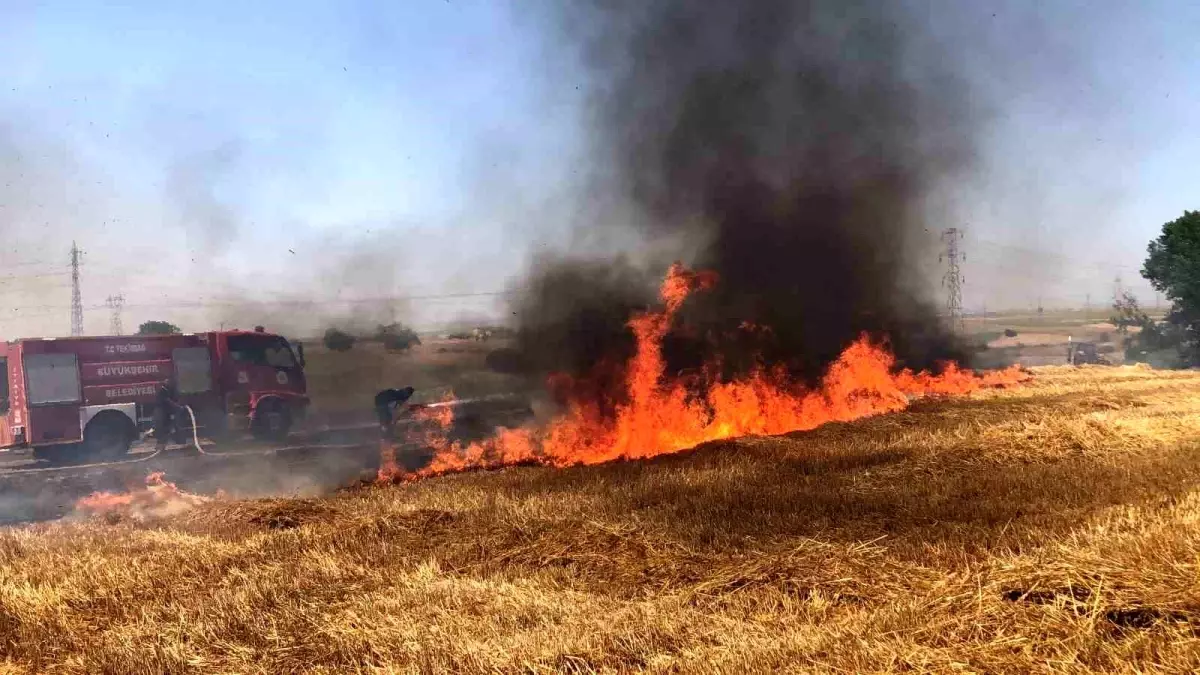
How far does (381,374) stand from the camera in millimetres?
27016

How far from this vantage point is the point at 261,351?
21.3 m

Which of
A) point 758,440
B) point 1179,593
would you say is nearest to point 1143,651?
point 1179,593

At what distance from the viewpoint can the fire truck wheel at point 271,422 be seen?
20609mm

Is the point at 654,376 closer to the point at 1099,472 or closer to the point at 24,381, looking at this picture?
the point at 1099,472

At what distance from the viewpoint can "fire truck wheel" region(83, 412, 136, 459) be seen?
19.8m

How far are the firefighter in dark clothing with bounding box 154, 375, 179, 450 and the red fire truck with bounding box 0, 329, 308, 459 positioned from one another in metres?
0.19

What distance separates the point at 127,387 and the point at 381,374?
26.8ft

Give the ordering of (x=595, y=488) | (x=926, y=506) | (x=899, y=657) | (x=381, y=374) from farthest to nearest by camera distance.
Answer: (x=381, y=374) → (x=595, y=488) → (x=926, y=506) → (x=899, y=657)

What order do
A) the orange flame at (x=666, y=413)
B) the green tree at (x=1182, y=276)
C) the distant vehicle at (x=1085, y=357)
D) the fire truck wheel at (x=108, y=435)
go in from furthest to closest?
1. the distant vehicle at (x=1085, y=357)
2. the green tree at (x=1182, y=276)
3. the fire truck wheel at (x=108, y=435)
4. the orange flame at (x=666, y=413)

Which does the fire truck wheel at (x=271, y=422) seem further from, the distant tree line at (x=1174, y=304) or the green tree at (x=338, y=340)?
the distant tree line at (x=1174, y=304)

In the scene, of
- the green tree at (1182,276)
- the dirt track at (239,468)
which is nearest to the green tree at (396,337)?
the dirt track at (239,468)

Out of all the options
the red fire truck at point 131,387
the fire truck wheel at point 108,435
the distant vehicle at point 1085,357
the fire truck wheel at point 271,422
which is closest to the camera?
the red fire truck at point 131,387

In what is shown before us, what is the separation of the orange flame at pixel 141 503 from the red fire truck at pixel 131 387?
627 cm

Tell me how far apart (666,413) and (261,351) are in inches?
480
